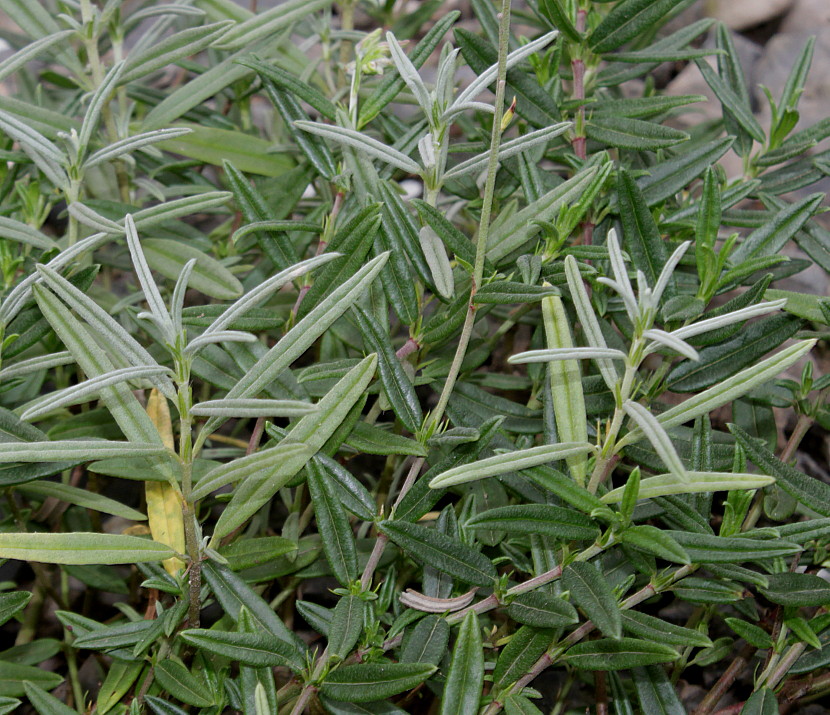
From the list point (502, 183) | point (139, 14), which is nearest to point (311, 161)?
point (502, 183)

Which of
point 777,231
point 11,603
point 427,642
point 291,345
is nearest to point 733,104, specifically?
point 777,231

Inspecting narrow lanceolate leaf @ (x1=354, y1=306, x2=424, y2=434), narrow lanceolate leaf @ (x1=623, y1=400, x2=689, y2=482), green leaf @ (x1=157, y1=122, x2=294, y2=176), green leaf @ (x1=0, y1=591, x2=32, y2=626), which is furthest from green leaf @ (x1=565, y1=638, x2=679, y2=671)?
green leaf @ (x1=157, y1=122, x2=294, y2=176)

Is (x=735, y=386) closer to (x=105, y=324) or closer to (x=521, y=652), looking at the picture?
(x=521, y=652)

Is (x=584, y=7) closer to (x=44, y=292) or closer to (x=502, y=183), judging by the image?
(x=502, y=183)

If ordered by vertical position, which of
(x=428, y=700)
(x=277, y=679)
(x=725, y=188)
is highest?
(x=725, y=188)

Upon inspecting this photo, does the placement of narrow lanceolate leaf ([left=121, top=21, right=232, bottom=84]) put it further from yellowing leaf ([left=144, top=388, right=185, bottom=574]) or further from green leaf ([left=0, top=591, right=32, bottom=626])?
green leaf ([left=0, top=591, right=32, bottom=626])
